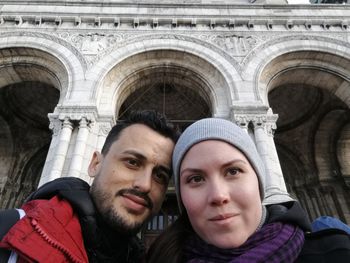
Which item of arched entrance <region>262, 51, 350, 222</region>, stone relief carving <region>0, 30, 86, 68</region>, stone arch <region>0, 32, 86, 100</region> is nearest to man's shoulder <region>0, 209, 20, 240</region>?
stone arch <region>0, 32, 86, 100</region>

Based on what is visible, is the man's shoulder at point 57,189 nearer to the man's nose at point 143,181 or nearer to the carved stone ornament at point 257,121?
the man's nose at point 143,181

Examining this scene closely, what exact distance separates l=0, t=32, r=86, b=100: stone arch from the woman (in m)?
6.36

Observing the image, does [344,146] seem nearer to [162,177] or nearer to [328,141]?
[328,141]

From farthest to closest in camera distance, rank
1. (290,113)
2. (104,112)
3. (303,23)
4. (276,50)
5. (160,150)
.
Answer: (290,113)
(303,23)
(276,50)
(104,112)
(160,150)

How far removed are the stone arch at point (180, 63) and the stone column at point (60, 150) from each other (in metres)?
1.07

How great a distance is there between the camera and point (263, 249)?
1107mm

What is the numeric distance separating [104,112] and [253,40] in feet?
16.6

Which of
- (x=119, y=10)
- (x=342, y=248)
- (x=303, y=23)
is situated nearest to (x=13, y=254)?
(x=342, y=248)

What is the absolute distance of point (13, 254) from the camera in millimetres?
982

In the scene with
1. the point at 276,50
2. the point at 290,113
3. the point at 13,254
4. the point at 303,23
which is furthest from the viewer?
the point at 290,113

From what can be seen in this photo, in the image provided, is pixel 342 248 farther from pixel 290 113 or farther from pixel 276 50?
pixel 290 113

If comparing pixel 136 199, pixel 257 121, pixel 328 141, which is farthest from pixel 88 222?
pixel 328 141

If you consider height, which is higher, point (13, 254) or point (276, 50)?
point (276, 50)

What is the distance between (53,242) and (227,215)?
0.79 metres
